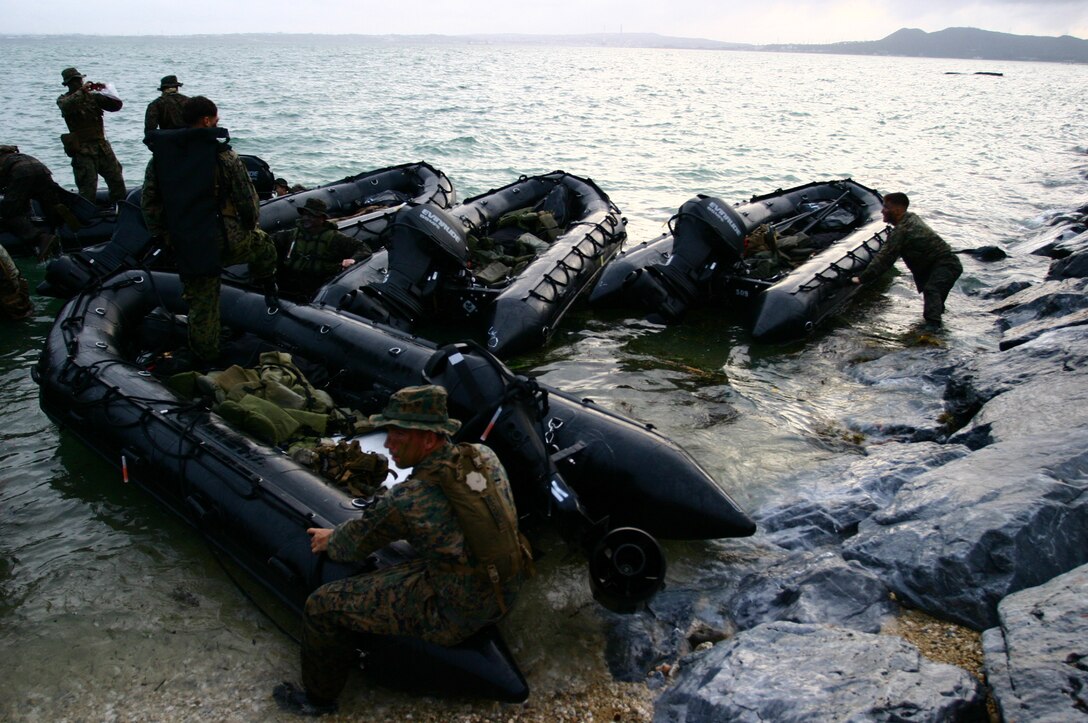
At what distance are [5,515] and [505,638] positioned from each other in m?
3.44

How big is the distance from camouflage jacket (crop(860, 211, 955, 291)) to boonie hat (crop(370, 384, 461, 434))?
6664 mm

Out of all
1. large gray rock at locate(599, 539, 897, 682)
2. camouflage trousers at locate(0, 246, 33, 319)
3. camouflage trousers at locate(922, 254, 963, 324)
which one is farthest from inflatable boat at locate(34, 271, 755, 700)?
camouflage trousers at locate(922, 254, 963, 324)

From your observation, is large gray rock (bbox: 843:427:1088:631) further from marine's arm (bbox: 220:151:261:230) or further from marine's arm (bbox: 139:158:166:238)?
marine's arm (bbox: 139:158:166:238)

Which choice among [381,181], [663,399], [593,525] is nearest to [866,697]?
[593,525]

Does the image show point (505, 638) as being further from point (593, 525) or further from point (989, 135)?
point (989, 135)

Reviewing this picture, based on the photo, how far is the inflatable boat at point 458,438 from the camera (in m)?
3.73

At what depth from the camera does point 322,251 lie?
8.06 meters

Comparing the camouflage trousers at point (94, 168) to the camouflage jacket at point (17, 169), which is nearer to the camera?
the camouflage jacket at point (17, 169)

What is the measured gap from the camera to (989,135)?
3148cm

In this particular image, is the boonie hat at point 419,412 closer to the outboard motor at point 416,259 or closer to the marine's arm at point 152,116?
the outboard motor at point 416,259

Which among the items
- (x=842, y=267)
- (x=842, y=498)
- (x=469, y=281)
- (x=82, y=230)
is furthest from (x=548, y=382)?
(x=82, y=230)

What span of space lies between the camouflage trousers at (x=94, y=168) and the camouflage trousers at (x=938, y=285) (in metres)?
10.6

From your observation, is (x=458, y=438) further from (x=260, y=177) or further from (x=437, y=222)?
(x=260, y=177)

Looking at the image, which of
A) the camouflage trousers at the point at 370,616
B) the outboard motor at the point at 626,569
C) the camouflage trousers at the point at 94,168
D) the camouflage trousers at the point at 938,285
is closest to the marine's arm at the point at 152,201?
the camouflage trousers at the point at 370,616
